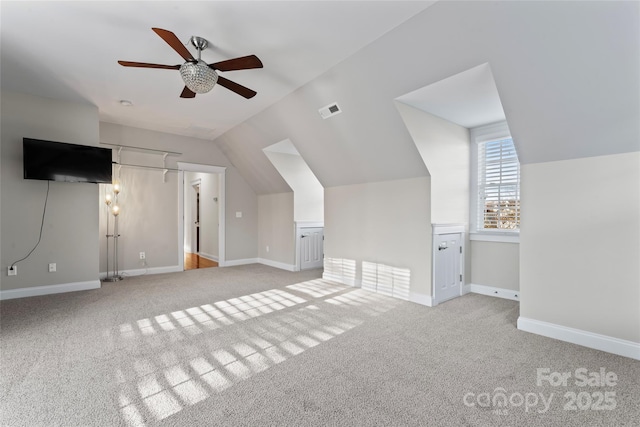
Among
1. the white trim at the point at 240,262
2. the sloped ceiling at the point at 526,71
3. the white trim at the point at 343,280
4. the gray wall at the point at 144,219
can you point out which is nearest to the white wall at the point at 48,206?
the gray wall at the point at 144,219

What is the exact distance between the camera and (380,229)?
4434 mm

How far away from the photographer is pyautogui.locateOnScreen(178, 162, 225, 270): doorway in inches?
247

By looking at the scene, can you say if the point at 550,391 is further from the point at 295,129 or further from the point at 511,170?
the point at 295,129

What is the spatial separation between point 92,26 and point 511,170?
4.95 metres

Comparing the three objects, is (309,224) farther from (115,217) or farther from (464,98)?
(464,98)

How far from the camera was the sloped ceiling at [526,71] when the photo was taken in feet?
6.69

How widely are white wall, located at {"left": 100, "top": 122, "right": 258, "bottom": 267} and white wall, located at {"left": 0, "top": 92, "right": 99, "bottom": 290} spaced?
A: 982 mm

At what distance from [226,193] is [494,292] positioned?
552cm

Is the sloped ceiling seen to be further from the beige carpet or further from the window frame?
the beige carpet

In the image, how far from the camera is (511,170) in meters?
4.03

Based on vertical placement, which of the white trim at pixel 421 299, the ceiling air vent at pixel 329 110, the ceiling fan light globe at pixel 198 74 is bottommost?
the white trim at pixel 421 299

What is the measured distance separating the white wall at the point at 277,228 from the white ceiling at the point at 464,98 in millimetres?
3429

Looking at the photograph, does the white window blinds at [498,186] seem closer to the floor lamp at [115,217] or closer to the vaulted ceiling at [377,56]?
the vaulted ceiling at [377,56]

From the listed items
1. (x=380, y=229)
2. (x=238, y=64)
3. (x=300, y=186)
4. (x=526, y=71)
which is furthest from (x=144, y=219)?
(x=526, y=71)
